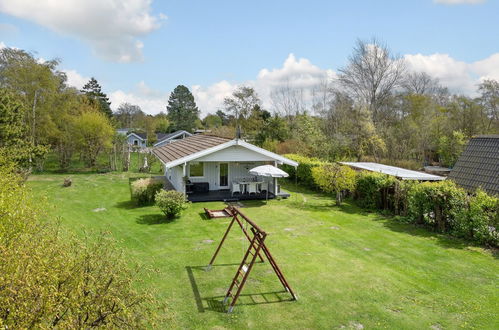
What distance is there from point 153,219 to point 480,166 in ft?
→ 47.0

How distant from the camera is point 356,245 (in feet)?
36.6

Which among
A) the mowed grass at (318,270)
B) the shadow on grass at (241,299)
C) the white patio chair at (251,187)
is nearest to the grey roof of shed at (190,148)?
the white patio chair at (251,187)

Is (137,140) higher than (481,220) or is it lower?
higher

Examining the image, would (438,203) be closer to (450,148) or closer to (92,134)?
(450,148)

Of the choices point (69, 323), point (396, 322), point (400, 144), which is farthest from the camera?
point (400, 144)

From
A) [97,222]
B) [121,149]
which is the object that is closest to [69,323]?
[97,222]

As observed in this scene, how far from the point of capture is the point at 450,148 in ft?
105

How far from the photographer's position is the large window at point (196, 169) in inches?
747

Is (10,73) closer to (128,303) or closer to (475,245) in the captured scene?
(128,303)

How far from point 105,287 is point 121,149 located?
99.5 ft

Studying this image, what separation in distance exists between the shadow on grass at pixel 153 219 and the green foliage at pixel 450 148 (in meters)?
28.2

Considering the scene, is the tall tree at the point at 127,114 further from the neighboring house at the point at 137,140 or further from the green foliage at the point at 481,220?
the green foliage at the point at 481,220

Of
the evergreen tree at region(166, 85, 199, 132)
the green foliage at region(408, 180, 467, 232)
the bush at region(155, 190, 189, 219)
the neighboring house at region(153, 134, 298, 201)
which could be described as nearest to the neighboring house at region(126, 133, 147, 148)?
the evergreen tree at region(166, 85, 199, 132)

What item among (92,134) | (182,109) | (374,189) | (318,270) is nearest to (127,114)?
(182,109)
